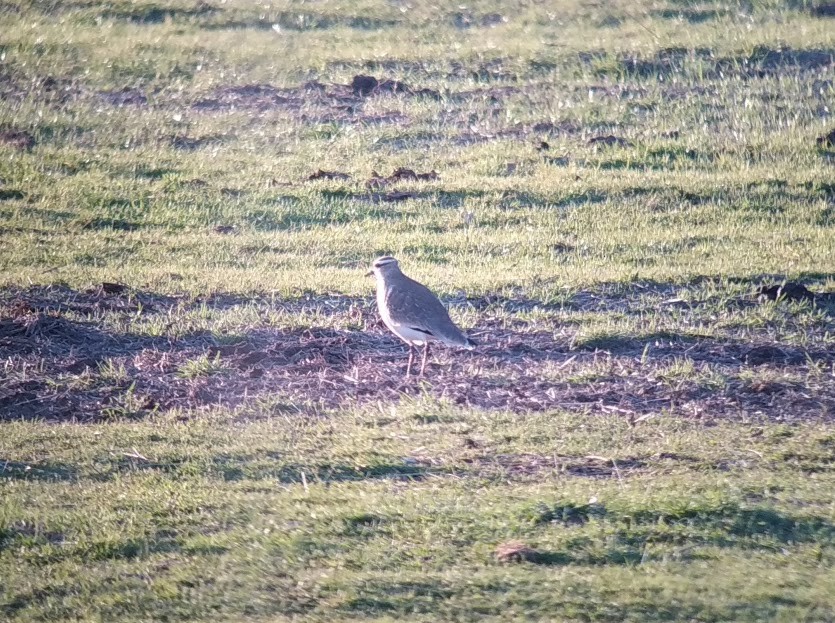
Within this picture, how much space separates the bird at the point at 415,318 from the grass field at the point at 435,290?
297mm

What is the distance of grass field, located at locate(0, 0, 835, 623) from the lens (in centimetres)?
666

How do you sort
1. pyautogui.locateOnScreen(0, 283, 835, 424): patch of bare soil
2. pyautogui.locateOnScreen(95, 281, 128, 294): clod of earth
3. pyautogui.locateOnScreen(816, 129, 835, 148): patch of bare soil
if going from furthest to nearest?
1. pyautogui.locateOnScreen(816, 129, 835, 148): patch of bare soil
2. pyautogui.locateOnScreen(95, 281, 128, 294): clod of earth
3. pyautogui.locateOnScreen(0, 283, 835, 424): patch of bare soil

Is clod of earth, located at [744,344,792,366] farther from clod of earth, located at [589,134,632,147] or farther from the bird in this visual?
clod of earth, located at [589,134,632,147]

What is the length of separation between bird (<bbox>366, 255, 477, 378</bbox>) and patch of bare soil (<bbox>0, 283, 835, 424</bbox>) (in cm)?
26

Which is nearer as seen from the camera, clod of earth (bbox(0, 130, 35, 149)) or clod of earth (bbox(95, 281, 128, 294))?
clod of earth (bbox(95, 281, 128, 294))

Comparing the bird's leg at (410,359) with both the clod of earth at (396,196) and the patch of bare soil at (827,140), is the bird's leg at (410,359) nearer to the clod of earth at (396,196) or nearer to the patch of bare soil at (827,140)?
the clod of earth at (396,196)

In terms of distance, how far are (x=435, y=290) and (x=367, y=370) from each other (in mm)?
2477

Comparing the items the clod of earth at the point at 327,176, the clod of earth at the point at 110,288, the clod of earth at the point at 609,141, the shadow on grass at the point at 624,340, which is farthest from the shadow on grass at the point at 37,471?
the clod of earth at the point at 609,141

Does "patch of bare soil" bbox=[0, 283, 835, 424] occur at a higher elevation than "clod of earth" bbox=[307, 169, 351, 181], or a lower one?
lower

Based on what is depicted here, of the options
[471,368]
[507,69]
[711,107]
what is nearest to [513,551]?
[471,368]

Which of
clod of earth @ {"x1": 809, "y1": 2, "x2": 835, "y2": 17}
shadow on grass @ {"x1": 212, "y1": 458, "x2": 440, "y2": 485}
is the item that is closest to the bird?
shadow on grass @ {"x1": 212, "y1": 458, "x2": 440, "y2": 485}

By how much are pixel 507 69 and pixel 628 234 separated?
696cm

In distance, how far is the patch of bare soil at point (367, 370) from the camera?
955cm

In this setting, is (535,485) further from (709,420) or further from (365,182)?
(365,182)
